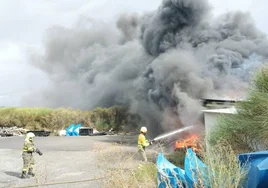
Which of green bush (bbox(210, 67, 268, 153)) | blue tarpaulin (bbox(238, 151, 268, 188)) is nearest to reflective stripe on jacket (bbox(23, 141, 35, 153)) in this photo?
green bush (bbox(210, 67, 268, 153))

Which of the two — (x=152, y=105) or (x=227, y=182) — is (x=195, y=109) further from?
(x=227, y=182)

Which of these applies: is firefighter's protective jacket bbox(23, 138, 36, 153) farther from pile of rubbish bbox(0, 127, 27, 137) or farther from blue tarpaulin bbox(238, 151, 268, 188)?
pile of rubbish bbox(0, 127, 27, 137)

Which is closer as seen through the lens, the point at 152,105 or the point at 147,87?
the point at 152,105

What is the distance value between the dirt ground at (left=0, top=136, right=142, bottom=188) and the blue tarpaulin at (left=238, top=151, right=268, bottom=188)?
2.94m

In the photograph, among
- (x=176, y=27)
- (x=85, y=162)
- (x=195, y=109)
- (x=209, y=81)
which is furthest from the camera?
(x=176, y=27)

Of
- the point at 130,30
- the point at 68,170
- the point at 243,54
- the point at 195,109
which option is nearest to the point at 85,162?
the point at 68,170

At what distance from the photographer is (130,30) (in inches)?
1677

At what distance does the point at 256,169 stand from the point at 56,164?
31.3 feet

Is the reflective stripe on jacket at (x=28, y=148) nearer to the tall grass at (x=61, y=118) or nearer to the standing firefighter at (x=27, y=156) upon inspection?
the standing firefighter at (x=27, y=156)

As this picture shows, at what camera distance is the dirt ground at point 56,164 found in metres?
9.89

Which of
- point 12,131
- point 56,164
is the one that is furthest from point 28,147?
point 12,131

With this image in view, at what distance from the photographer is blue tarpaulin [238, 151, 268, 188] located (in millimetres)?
4676

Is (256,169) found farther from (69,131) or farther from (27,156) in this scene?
(69,131)

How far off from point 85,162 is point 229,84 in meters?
11.8
